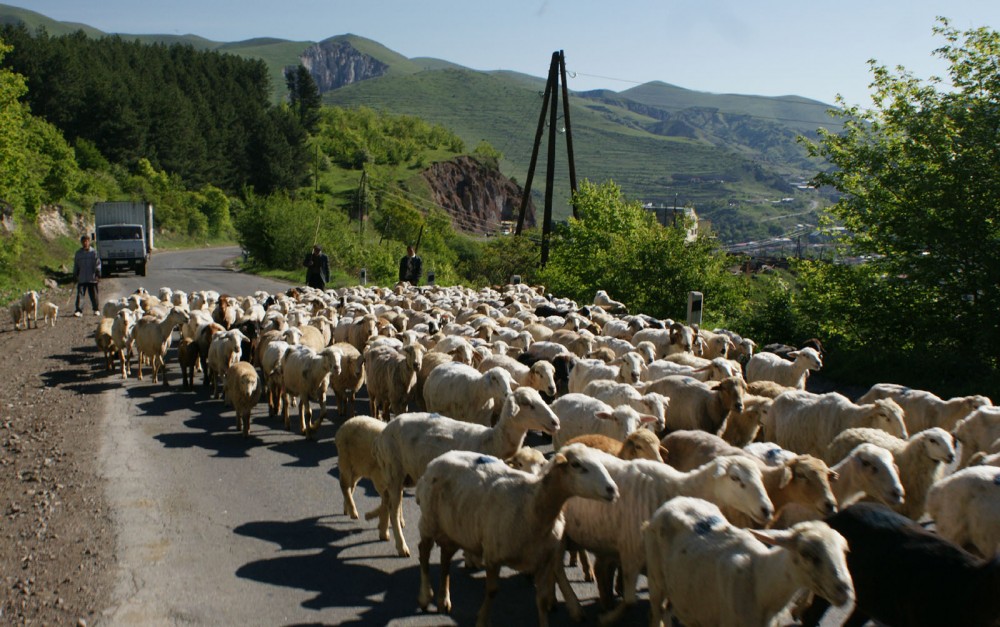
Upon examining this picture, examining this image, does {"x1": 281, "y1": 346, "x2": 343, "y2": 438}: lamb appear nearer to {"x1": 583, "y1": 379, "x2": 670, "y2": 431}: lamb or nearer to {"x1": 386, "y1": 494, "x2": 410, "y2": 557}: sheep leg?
{"x1": 583, "y1": 379, "x2": 670, "y2": 431}: lamb

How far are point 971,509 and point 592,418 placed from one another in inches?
146

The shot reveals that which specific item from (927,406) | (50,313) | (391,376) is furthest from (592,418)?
(50,313)

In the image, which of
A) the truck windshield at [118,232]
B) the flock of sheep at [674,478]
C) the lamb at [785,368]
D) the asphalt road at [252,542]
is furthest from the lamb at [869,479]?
the truck windshield at [118,232]

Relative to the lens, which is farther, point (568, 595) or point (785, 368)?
point (785, 368)

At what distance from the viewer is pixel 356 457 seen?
859 cm

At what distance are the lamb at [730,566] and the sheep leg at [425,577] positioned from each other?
1788 mm

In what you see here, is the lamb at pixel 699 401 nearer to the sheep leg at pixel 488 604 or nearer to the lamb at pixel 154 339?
the sheep leg at pixel 488 604

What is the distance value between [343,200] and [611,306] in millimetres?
85885

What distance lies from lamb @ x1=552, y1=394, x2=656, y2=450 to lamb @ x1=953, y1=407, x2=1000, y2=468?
10.7 ft

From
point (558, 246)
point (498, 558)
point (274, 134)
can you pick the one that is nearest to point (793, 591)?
point (498, 558)

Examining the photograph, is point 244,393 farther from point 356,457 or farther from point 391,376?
point 356,457

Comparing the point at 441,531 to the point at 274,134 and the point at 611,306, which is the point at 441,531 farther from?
the point at 274,134

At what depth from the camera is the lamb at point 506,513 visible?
20.1 feet

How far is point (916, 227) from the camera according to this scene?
16078 mm
